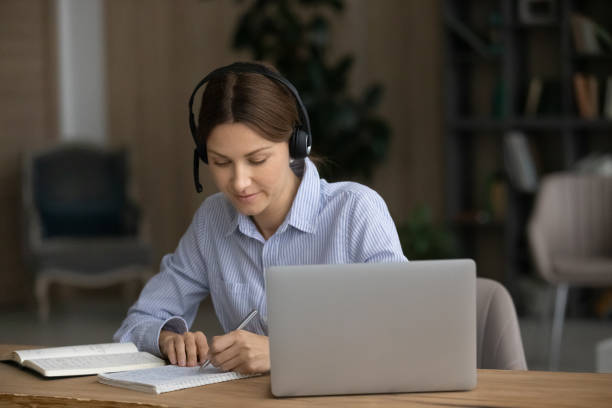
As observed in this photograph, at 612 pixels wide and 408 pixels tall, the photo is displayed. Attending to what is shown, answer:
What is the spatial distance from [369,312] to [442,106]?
440cm

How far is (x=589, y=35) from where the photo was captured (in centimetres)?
475

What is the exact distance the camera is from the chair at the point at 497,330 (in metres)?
1.54

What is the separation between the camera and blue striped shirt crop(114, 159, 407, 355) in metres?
1.65

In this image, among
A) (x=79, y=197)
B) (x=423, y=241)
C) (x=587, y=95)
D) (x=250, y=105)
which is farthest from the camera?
(x=79, y=197)

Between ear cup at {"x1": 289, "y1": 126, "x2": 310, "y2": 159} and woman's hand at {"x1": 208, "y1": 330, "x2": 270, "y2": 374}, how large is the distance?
0.44 m

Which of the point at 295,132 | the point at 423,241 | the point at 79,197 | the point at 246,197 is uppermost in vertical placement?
the point at 295,132

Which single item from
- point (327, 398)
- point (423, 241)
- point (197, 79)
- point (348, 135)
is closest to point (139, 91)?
Answer: point (197, 79)

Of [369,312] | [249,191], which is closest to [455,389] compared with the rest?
[369,312]

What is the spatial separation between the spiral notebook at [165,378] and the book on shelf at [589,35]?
12.9ft

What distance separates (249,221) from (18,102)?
477 cm

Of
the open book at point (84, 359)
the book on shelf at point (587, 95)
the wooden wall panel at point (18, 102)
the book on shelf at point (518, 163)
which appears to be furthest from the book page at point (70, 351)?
the wooden wall panel at point (18, 102)

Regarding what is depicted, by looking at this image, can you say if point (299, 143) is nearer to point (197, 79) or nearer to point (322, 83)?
point (322, 83)

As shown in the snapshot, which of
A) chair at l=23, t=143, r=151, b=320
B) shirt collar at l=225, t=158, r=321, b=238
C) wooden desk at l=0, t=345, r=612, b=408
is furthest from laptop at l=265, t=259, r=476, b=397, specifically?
chair at l=23, t=143, r=151, b=320

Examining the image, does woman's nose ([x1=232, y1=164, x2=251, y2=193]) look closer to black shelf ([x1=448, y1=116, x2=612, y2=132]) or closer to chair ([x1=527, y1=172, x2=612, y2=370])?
chair ([x1=527, y1=172, x2=612, y2=370])
